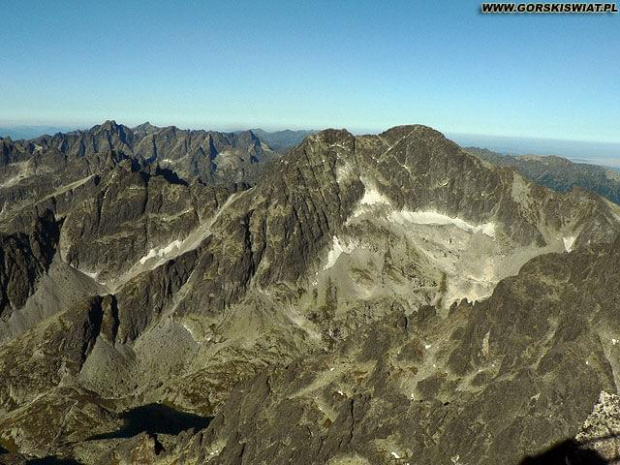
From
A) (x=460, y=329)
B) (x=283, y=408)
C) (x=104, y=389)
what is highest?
(x=460, y=329)

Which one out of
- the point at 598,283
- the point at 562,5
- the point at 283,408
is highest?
the point at 562,5

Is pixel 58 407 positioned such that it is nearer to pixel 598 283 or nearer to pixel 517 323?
pixel 517 323

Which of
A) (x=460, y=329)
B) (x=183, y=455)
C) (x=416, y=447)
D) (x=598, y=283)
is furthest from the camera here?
(x=460, y=329)

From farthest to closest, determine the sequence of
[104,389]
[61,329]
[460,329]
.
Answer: [61,329], [104,389], [460,329]

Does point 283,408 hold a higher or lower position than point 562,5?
lower

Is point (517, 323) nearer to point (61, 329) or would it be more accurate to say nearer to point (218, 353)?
point (218, 353)

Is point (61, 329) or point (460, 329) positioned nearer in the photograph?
point (460, 329)

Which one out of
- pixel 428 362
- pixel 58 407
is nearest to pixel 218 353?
pixel 58 407

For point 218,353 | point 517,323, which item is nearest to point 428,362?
point 517,323

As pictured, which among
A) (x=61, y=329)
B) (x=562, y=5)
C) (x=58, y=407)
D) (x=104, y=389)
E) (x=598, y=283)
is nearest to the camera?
(x=562, y=5)
